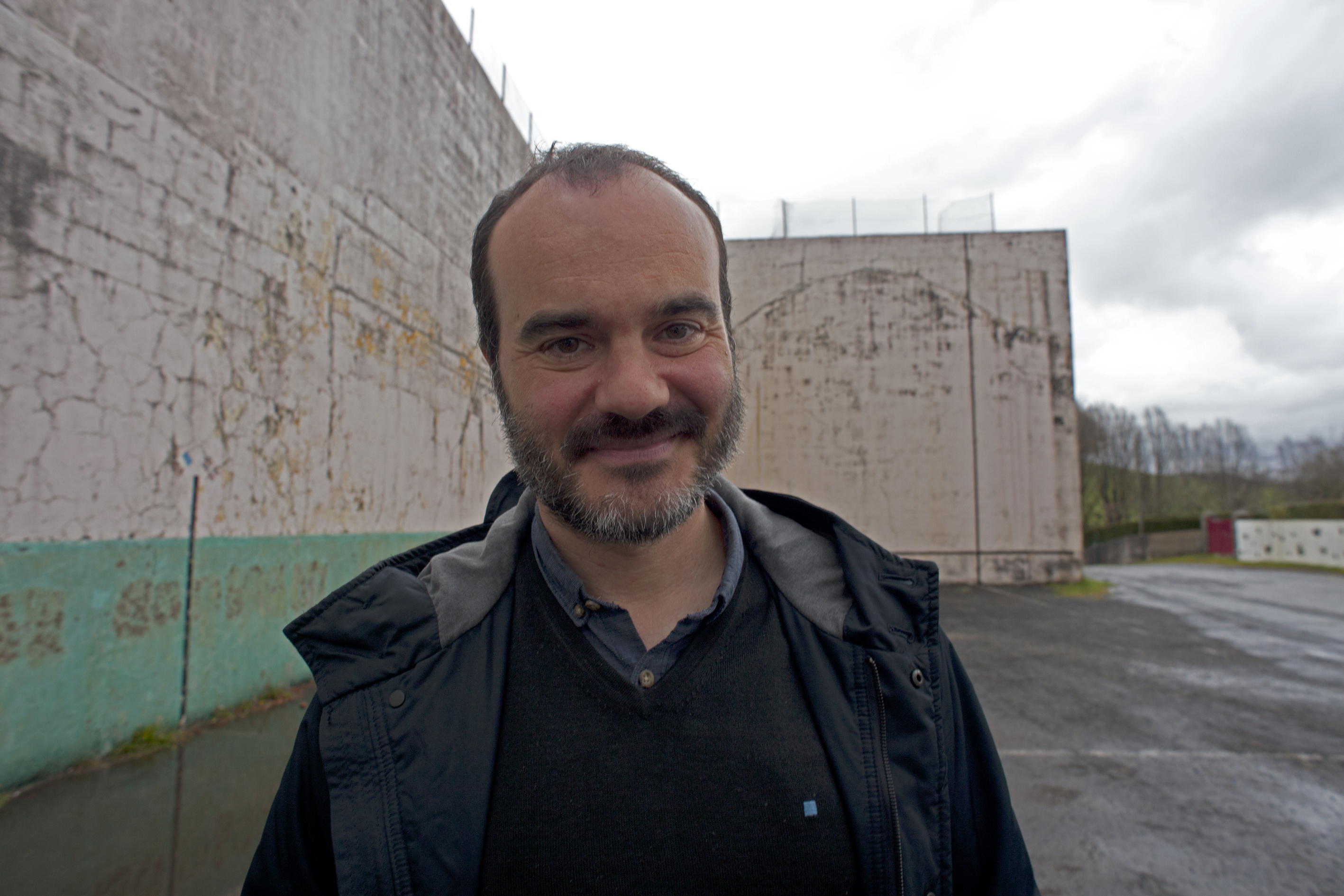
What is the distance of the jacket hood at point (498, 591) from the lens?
1253 millimetres

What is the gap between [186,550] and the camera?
157 inches

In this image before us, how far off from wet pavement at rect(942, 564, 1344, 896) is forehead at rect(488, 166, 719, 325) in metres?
3.09

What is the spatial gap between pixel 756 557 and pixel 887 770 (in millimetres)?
510

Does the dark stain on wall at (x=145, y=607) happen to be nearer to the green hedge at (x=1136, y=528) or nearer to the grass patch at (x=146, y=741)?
the grass patch at (x=146, y=741)

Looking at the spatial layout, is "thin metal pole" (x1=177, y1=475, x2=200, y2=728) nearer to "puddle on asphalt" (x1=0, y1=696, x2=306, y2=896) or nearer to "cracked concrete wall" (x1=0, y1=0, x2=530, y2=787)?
"cracked concrete wall" (x1=0, y1=0, x2=530, y2=787)

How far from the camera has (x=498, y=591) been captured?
1.41 meters

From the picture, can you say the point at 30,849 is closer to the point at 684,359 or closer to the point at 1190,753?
the point at 684,359

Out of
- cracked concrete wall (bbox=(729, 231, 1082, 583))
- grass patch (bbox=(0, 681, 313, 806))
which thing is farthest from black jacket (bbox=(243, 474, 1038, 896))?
cracked concrete wall (bbox=(729, 231, 1082, 583))

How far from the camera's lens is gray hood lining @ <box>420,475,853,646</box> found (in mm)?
1354

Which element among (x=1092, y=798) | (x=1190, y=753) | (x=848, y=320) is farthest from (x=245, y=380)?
(x=848, y=320)

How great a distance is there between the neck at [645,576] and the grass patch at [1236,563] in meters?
23.8

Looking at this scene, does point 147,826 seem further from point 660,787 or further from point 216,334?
point 660,787

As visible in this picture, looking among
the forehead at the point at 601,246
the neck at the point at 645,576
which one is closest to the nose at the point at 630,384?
the forehead at the point at 601,246

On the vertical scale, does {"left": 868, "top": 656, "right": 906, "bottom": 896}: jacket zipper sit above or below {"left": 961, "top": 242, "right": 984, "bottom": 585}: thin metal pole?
below
